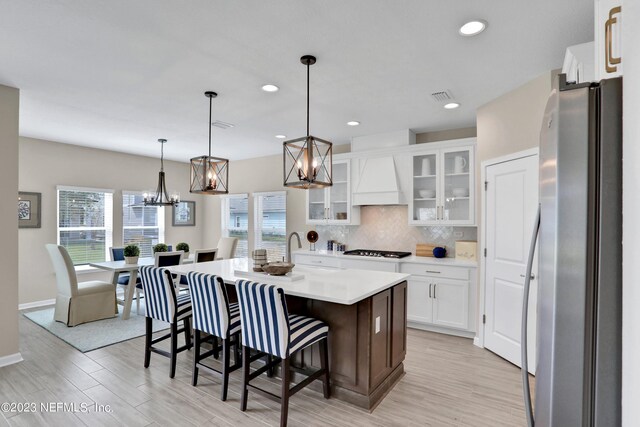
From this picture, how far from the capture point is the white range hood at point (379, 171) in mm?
4832

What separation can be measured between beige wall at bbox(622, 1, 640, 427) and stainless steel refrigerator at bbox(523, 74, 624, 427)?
24mm

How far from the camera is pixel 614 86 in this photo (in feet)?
2.65

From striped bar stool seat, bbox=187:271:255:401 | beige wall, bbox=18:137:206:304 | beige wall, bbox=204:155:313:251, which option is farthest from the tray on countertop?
beige wall, bbox=18:137:206:304

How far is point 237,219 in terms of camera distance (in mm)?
7461

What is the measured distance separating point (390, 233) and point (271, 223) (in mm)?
2664

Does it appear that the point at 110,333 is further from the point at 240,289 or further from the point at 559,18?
→ the point at 559,18

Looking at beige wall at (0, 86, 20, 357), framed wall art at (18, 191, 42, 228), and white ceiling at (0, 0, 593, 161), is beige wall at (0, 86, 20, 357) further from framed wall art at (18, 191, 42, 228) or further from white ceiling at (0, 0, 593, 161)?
framed wall art at (18, 191, 42, 228)

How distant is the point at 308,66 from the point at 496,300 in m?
3.06

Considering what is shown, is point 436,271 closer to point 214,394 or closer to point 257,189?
point 214,394

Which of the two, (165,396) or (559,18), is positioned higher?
(559,18)

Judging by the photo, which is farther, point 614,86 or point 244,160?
point 244,160

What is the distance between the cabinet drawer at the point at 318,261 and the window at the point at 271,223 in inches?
39.3

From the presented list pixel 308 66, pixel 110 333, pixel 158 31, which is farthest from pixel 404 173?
pixel 110 333

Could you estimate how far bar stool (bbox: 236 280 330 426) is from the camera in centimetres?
228
